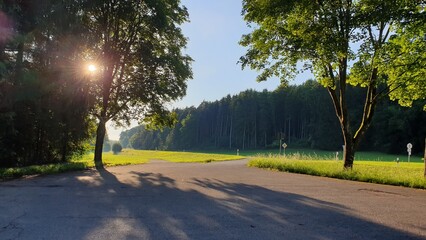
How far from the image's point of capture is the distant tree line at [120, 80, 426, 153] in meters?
70.4

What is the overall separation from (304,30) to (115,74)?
628 inches

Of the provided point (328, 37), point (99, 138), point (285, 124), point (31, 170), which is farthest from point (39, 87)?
point (285, 124)

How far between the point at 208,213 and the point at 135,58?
21.3 m

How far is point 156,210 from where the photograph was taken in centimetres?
808

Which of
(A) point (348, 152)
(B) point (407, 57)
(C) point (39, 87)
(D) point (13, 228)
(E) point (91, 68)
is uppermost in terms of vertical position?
(E) point (91, 68)

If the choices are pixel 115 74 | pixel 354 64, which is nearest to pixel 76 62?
pixel 115 74

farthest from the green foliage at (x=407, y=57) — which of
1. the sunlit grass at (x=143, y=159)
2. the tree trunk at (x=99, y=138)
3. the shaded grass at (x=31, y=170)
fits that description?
the tree trunk at (x=99, y=138)

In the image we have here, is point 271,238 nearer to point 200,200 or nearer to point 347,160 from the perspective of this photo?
point 200,200

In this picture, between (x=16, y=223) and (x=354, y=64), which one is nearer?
(x=16, y=223)

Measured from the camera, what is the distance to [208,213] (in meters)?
7.77

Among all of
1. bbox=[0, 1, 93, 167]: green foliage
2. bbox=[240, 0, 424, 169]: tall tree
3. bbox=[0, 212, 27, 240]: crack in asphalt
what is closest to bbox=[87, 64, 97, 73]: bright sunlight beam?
bbox=[0, 1, 93, 167]: green foliage

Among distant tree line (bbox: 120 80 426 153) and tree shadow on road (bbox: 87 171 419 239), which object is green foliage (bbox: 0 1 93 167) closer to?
tree shadow on road (bbox: 87 171 419 239)

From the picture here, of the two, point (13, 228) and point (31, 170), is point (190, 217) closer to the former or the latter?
point (13, 228)

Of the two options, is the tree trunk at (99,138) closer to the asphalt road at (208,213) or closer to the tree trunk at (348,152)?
the asphalt road at (208,213)
